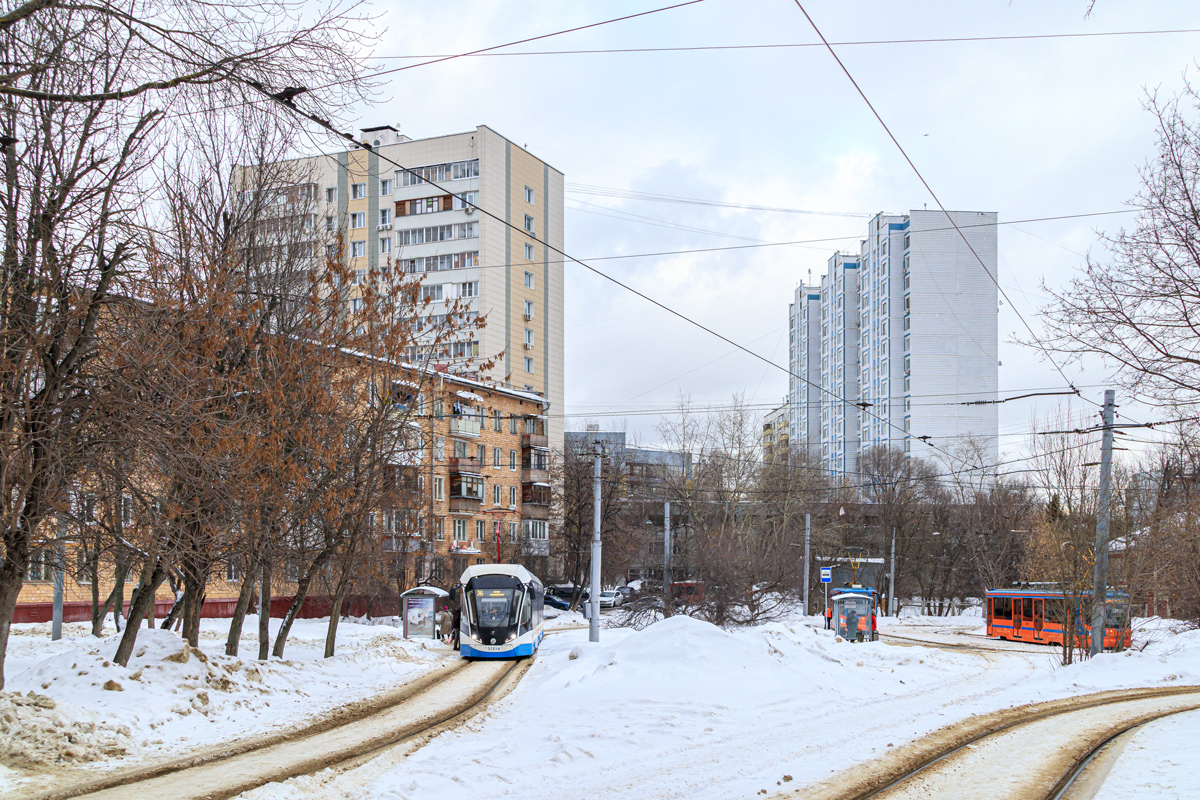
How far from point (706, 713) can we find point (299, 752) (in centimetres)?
624

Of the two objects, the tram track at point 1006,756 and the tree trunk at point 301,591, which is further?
the tree trunk at point 301,591

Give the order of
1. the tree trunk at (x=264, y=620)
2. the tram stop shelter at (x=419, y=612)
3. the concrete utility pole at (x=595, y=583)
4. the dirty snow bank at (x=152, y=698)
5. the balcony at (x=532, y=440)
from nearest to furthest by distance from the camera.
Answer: the dirty snow bank at (x=152, y=698) < the tree trunk at (x=264, y=620) < the concrete utility pole at (x=595, y=583) < the tram stop shelter at (x=419, y=612) < the balcony at (x=532, y=440)

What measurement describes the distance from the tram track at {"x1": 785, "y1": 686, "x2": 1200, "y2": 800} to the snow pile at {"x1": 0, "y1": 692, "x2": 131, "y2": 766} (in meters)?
8.51

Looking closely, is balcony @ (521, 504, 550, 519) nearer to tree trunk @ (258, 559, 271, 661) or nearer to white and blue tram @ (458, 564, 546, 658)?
white and blue tram @ (458, 564, 546, 658)

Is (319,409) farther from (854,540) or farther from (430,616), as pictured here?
(854,540)

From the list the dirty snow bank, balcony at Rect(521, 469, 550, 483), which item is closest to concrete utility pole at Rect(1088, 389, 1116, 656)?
the dirty snow bank

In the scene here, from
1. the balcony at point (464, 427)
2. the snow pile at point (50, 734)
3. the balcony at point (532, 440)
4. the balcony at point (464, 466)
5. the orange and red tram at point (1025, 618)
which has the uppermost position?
the balcony at point (464, 427)

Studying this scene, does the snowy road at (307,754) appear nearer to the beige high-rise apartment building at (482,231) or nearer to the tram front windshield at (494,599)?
the tram front windshield at (494,599)

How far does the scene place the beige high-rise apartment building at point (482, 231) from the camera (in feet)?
220

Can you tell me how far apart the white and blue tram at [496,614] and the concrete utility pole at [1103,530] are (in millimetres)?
15908

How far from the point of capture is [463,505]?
5853 cm

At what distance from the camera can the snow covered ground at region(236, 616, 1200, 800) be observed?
1057cm

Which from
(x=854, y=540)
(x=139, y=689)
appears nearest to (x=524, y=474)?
(x=854, y=540)

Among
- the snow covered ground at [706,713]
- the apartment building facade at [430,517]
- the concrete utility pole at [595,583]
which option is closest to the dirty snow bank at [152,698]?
the apartment building facade at [430,517]
